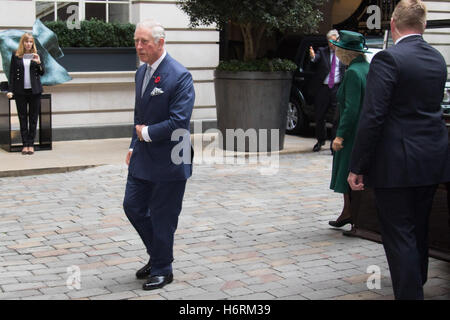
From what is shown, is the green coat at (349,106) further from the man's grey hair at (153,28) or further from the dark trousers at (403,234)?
the man's grey hair at (153,28)

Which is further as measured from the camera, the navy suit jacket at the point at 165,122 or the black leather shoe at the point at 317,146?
the black leather shoe at the point at 317,146

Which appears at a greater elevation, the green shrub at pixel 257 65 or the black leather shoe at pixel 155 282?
the green shrub at pixel 257 65

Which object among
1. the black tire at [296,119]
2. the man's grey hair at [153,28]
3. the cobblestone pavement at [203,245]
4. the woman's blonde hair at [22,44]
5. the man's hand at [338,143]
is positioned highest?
the man's grey hair at [153,28]

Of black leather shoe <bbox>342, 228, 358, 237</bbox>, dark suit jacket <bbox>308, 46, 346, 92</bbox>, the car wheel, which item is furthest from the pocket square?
the car wheel

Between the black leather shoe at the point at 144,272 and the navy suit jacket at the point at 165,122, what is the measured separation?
0.75m

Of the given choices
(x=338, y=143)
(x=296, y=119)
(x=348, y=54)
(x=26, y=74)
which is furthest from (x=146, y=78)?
(x=296, y=119)

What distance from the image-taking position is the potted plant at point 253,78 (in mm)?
11391

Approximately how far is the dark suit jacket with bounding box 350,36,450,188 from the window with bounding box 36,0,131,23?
9521 millimetres

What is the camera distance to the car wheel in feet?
46.7

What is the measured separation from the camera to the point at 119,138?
13336 mm

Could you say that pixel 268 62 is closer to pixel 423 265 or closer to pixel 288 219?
pixel 288 219

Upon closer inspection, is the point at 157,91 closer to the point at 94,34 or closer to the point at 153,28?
the point at 153,28

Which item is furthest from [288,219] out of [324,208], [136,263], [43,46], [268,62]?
[43,46]

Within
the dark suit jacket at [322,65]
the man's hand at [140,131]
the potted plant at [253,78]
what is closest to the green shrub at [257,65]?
the potted plant at [253,78]
